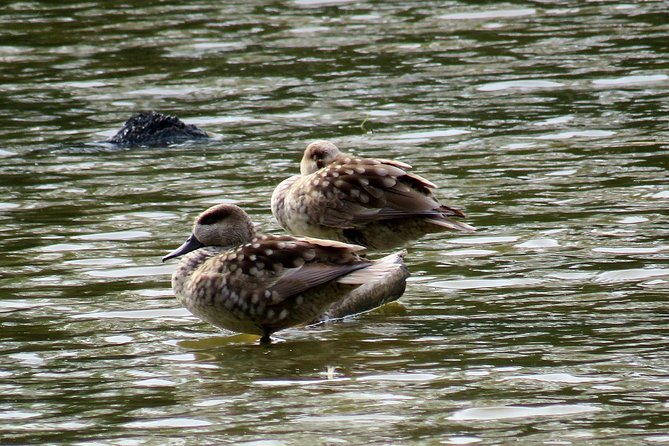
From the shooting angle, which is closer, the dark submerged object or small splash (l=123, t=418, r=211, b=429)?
small splash (l=123, t=418, r=211, b=429)

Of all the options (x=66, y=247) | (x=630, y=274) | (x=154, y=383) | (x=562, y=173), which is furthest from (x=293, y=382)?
(x=562, y=173)

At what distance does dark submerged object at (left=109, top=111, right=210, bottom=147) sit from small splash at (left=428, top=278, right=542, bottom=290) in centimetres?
566

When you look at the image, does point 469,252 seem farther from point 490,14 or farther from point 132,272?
point 490,14

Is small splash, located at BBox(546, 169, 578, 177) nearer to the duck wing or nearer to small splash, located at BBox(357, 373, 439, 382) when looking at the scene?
the duck wing

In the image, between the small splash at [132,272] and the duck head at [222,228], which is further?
the small splash at [132,272]

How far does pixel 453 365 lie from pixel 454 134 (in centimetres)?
677

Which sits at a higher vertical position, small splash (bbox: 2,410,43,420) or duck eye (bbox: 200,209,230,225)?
duck eye (bbox: 200,209,230,225)

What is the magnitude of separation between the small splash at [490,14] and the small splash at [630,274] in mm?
10502

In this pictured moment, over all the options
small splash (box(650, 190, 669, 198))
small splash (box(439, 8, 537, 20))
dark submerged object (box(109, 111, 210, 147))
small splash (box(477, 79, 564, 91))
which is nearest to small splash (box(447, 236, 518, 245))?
small splash (box(650, 190, 669, 198))

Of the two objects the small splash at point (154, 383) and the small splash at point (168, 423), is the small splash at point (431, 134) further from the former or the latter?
the small splash at point (168, 423)

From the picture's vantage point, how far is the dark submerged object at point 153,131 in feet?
48.8

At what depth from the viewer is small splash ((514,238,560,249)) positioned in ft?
34.8

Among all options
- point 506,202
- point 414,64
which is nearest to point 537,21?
point 414,64

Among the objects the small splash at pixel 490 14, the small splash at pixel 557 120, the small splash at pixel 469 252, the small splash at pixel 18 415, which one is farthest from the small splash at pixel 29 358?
the small splash at pixel 490 14
